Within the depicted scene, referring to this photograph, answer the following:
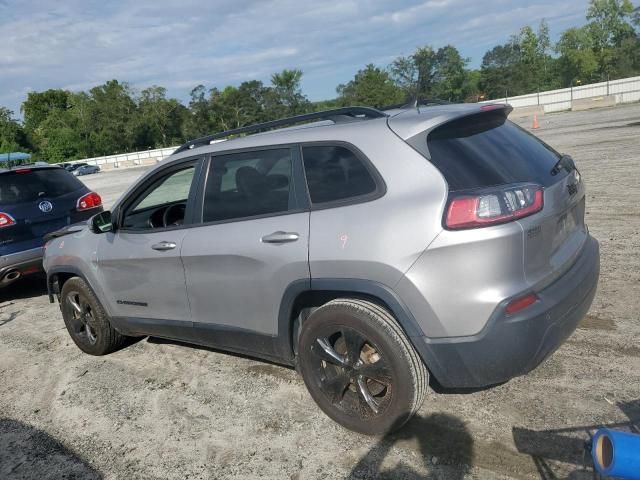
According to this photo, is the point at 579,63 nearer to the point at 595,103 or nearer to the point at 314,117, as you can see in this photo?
the point at 595,103

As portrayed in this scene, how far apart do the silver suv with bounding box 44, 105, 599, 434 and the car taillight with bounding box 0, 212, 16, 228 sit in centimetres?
346

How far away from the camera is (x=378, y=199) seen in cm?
303

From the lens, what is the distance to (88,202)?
25.0ft

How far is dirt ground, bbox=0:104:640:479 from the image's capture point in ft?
9.86

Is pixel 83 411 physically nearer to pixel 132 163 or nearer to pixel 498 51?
pixel 132 163

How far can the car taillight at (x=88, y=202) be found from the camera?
748 cm

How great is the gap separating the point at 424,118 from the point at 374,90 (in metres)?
74.9

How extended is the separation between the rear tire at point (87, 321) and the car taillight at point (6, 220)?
211 centimetres

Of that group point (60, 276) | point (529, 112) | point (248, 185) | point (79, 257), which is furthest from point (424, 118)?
point (529, 112)

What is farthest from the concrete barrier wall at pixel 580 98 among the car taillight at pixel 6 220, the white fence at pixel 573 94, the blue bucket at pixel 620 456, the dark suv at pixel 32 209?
the blue bucket at pixel 620 456

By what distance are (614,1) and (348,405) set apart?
326ft

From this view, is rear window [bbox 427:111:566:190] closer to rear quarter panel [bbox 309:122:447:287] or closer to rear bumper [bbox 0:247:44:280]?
rear quarter panel [bbox 309:122:447:287]

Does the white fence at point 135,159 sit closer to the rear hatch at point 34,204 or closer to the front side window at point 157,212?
the rear hatch at point 34,204

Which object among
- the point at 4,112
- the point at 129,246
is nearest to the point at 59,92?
the point at 4,112
